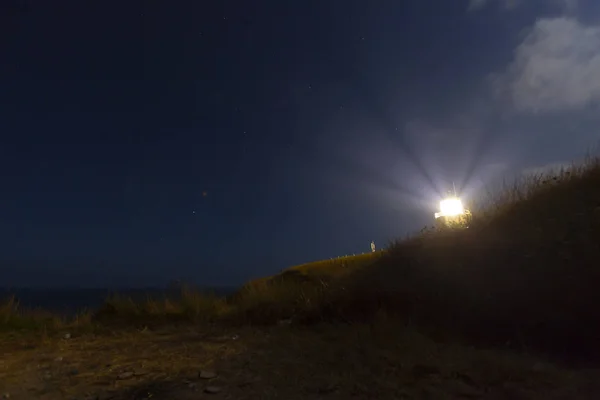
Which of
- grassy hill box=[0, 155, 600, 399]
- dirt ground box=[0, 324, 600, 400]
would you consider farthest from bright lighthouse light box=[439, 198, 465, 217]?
dirt ground box=[0, 324, 600, 400]

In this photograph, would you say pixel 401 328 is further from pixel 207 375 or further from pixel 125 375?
pixel 125 375

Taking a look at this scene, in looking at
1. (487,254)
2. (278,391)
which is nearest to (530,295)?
(487,254)

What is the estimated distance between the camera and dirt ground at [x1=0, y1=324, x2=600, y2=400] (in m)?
3.45

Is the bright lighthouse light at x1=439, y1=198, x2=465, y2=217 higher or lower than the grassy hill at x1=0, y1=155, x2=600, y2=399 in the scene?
higher

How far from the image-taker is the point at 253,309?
21.2ft

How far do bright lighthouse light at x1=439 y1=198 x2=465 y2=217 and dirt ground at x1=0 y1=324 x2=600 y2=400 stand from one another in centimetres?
392

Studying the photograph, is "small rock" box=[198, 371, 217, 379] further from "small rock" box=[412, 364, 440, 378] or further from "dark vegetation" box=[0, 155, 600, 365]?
"dark vegetation" box=[0, 155, 600, 365]

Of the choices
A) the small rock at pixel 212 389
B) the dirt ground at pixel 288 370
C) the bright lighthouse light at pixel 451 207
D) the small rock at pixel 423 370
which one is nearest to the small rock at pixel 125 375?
the dirt ground at pixel 288 370

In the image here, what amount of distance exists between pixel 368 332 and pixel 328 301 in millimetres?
1188

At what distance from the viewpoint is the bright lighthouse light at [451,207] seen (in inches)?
324

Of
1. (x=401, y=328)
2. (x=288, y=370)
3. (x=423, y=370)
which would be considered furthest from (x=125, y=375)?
(x=401, y=328)

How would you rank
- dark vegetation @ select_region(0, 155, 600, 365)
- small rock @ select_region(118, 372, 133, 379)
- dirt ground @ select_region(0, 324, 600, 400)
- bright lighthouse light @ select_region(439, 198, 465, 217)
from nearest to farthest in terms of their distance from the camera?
dirt ground @ select_region(0, 324, 600, 400)
small rock @ select_region(118, 372, 133, 379)
dark vegetation @ select_region(0, 155, 600, 365)
bright lighthouse light @ select_region(439, 198, 465, 217)

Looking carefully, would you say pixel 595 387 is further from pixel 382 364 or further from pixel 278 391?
pixel 278 391

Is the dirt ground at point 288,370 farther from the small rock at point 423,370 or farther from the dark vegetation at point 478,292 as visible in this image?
the dark vegetation at point 478,292
